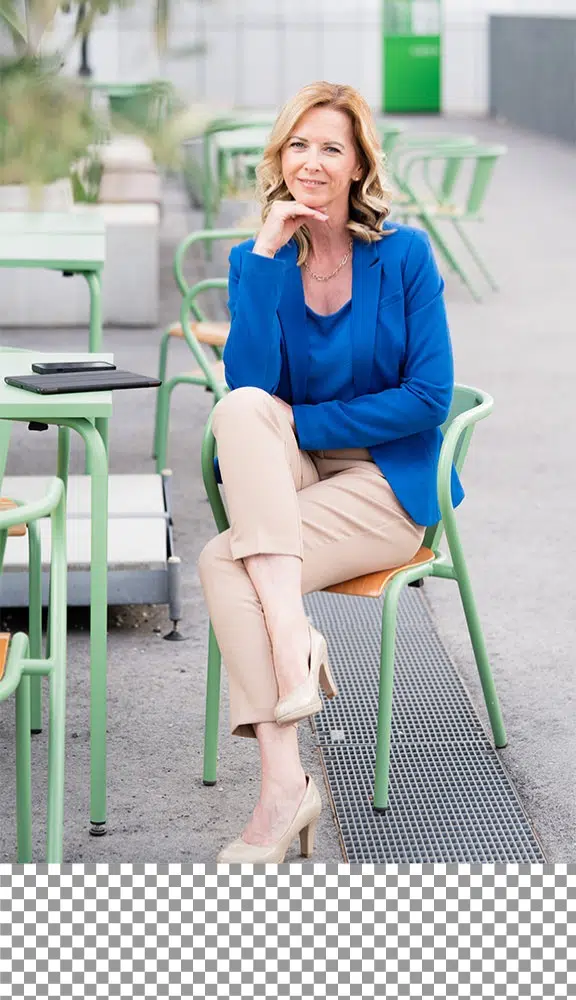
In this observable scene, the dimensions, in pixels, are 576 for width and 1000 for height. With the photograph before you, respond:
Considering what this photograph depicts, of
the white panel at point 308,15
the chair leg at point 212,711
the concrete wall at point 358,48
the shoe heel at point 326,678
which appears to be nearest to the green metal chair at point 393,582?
the chair leg at point 212,711

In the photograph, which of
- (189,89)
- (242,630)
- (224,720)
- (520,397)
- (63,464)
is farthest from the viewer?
(520,397)

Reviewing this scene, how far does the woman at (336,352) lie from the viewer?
8.45 feet

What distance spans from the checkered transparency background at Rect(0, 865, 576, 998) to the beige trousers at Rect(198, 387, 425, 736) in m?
0.64

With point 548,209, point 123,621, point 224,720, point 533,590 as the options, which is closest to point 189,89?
point 224,720

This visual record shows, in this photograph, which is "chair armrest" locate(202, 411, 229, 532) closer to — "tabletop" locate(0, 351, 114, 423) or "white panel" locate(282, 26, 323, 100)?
"tabletop" locate(0, 351, 114, 423)

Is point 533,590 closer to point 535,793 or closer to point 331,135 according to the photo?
point 535,793

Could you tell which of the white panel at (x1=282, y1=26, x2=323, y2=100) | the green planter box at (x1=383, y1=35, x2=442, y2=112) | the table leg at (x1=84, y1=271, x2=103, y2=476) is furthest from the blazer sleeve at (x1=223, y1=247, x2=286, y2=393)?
the white panel at (x1=282, y1=26, x2=323, y2=100)

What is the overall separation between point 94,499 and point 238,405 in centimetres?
30

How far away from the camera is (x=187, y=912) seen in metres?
1.66

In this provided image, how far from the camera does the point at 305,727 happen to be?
9.87 feet

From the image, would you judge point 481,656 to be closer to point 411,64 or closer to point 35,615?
point 35,615

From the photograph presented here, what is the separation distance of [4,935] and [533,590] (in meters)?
2.46

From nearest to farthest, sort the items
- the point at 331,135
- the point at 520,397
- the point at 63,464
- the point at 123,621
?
the point at 331,135 → the point at 63,464 → the point at 123,621 → the point at 520,397

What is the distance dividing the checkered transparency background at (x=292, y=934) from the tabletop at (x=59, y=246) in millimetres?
2101
